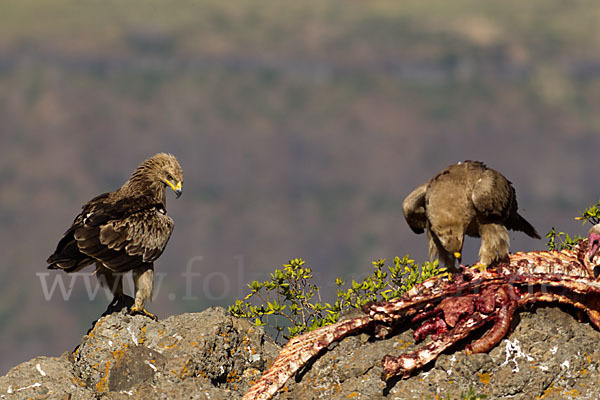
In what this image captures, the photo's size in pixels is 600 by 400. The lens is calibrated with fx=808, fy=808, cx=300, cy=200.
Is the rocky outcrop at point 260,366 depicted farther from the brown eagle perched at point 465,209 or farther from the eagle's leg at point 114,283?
the brown eagle perched at point 465,209

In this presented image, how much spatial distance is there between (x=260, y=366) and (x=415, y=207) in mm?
3568

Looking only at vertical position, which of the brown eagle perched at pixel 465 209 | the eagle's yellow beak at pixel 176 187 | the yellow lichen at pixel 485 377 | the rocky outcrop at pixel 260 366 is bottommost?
the yellow lichen at pixel 485 377

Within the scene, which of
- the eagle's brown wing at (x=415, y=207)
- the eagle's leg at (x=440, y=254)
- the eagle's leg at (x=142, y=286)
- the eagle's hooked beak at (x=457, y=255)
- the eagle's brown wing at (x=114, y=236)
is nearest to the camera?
the eagle's leg at (x=142, y=286)

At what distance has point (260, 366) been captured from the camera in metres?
8.45

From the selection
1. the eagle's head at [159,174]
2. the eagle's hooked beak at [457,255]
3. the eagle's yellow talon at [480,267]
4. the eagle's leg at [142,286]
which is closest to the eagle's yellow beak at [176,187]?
the eagle's head at [159,174]

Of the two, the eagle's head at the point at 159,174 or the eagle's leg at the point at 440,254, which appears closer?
the eagle's leg at the point at 440,254

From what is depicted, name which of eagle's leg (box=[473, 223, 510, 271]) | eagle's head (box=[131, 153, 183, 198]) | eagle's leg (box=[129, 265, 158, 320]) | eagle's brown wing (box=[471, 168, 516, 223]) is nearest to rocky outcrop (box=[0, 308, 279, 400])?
eagle's leg (box=[129, 265, 158, 320])

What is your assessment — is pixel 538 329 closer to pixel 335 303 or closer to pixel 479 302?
pixel 479 302

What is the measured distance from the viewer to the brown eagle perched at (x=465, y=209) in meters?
10.1

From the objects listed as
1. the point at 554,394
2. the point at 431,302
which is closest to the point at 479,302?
the point at 431,302

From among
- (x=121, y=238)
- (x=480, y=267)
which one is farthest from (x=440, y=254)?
(x=121, y=238)

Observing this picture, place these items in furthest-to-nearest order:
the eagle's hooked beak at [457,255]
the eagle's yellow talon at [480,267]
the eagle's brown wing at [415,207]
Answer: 1. the eagle's brown wing at [415,207]
2. the eagle's hooked beak at [457,255]
3. the eagle's yellow talon at [480,267]

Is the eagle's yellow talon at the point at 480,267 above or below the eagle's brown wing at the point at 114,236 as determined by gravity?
below

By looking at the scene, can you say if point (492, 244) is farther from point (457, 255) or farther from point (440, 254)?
point (440, 254)
